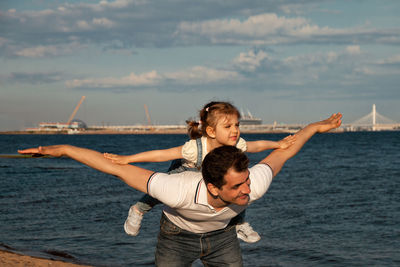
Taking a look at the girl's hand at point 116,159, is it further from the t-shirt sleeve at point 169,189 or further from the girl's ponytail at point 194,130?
the girl's ponytail at point 194,130

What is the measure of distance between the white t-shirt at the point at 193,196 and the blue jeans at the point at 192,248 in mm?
70

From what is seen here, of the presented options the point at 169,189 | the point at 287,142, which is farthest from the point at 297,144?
the point at 169,189

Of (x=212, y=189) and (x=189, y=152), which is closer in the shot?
(x=212, y=189)

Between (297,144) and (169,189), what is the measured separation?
137 cm

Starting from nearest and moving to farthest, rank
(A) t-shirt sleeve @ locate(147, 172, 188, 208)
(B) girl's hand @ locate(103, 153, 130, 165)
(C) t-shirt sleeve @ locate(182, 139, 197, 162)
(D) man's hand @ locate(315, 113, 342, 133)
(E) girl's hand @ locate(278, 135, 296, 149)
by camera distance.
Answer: (A) t-shirt sleeve @ locate(147, 172, 188, 208) → (B) girl's hand @ locate(103, 153, 130, 165) → (E) girl's hand @ locate(278, 135, 296, 149) → (D) man's hand @ locate(315, 113, 342, 133) → (C) t-shirt sleeve @ locate(182, 139, 197, 162)

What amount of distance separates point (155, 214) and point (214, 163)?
11158mm

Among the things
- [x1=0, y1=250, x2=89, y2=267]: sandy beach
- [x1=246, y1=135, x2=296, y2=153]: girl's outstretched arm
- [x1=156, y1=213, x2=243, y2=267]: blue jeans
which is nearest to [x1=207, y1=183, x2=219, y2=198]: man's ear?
[x1=156, y1=213, x2=243, y2=267]: blue jeans

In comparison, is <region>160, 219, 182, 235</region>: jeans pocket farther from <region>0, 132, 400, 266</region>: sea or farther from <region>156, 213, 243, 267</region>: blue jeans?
<region>0, 132, 400, 266</region>: sea

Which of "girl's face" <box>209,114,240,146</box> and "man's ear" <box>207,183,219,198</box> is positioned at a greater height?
"girl's face" <box>209,114,240,146</box>

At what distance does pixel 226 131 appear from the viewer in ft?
15.1

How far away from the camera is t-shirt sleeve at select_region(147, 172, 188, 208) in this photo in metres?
3.19

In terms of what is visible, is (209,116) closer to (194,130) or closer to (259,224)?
(194,130)

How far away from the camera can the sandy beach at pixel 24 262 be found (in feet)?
27.7

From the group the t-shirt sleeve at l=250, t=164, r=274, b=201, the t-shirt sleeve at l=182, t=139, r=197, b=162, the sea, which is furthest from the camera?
the sea
